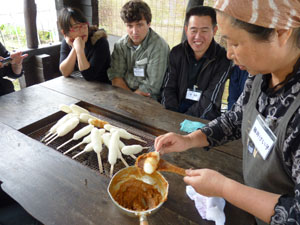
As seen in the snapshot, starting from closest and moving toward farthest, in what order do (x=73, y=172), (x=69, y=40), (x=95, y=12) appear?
1. (x=73, y=172)
2. (x=69, y=40)
3. (x=95, y=12)

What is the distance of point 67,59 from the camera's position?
285cm

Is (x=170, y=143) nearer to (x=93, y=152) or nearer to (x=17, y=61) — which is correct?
(x=93, y=152)

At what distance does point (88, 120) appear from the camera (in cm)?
182

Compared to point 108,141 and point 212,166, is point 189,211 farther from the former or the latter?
point 108,141

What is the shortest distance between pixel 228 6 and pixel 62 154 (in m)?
1.33

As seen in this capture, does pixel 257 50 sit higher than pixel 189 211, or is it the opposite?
pixel 257 50

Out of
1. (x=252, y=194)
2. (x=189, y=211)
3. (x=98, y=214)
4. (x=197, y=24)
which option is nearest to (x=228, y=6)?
(x=252, y=194)

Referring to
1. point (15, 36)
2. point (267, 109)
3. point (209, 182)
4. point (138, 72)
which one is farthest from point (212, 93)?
point (15, 36)

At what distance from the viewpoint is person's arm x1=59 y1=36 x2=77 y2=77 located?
2789mm

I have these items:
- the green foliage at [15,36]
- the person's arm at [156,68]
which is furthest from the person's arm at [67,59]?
the green foliage at [15,36]

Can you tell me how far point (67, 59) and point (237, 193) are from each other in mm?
2661

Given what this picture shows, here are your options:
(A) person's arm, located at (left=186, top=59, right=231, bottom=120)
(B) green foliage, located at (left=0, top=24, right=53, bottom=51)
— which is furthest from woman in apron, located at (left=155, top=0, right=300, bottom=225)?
(B) green foliage, located at (left=0, top=24, right=53, bottom=51)

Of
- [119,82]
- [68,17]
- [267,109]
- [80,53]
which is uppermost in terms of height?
[68,17]

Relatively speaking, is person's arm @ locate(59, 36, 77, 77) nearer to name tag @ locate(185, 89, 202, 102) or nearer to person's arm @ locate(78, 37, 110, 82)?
person's arm @ locate(78, 37, 110, 82)
